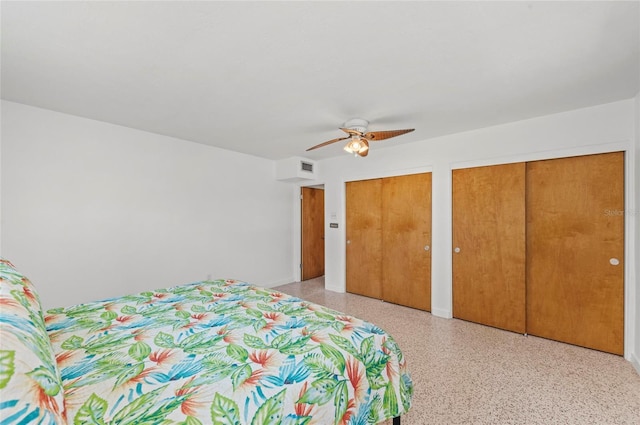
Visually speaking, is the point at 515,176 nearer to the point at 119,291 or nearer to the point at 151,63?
the point at 151,63

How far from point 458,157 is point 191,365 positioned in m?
3.52

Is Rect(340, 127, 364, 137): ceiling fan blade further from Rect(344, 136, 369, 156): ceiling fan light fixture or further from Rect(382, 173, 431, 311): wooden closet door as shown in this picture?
Rect(382, 173, 431, 311): wooden closet door

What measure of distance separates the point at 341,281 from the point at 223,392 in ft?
12.2

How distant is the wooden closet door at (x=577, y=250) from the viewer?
2547 mm

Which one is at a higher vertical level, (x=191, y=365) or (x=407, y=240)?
(x=407, y=240)

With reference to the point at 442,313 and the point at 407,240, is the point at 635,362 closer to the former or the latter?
the point at 442,313

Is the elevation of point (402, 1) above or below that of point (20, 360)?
above

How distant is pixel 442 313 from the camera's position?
11.5ft

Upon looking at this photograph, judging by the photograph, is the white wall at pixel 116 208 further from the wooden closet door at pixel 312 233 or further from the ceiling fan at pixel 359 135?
the ceiling fan at pixel 359 135

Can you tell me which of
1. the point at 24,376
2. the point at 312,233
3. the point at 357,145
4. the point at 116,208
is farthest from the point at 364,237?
the point at 24,376

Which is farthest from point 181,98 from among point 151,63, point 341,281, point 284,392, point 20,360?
point 341,281

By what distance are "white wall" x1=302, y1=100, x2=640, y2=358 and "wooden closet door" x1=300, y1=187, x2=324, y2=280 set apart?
0.72m

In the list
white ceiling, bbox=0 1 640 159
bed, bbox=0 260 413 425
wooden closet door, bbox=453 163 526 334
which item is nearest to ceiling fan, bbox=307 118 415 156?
white ceiling, bbox=0 1 640 159

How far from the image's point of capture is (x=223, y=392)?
1.04 meters
